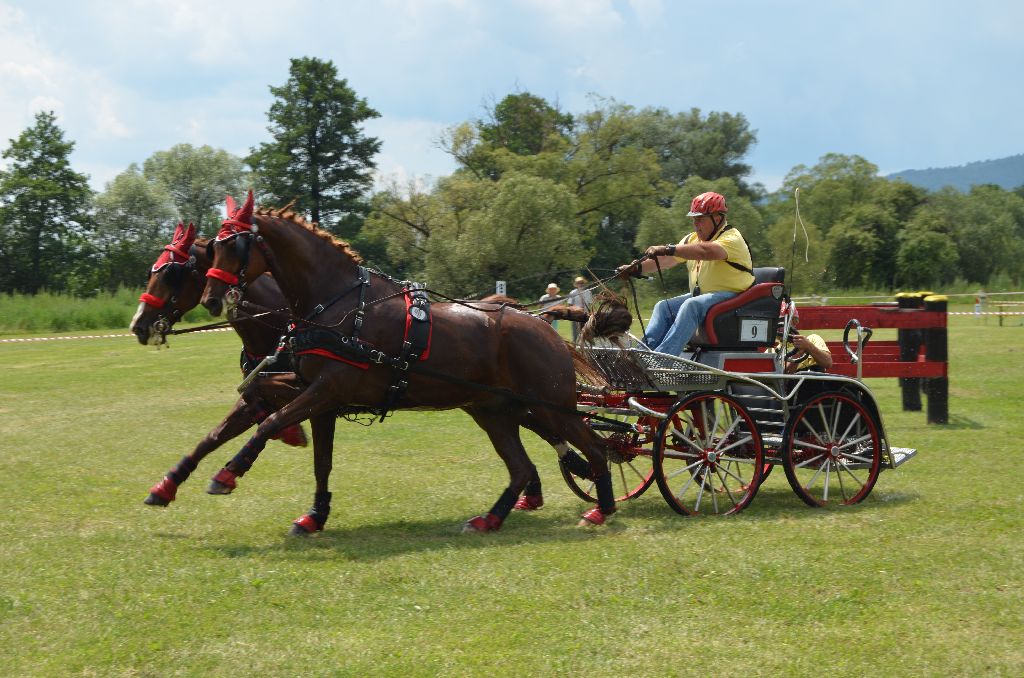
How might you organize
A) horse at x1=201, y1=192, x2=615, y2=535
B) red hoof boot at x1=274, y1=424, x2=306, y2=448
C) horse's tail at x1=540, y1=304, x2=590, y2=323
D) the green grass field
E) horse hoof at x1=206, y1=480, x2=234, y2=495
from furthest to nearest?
horse's tail at x1=540, y1=304, x2=590, y2=323 → red hoof boot at x1=274, y1=424, x2=306, y2=448 → horse at x1=201, y1=192, x2=615, y2=535 → horse hoof at x1=206, y1=480, x2=234, y2=495 → the green grass field

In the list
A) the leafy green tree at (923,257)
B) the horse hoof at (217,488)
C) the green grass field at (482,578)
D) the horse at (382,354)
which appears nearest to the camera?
the green grass field at (482,578)

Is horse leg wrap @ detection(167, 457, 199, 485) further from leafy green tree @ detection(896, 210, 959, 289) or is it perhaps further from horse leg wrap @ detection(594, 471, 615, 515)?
leafy green tree @ detection(896, 210, 959, 289)

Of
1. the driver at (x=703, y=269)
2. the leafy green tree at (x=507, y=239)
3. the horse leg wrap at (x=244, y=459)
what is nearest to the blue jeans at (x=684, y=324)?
→ the driver at (x=703, y=269)

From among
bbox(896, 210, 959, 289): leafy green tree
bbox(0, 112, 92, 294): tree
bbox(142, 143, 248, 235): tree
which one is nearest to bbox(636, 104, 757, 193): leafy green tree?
bbox(896, 210, 959, 289): leafy green tree

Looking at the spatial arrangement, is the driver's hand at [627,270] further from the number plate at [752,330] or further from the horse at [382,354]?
the number plate at [752,330]

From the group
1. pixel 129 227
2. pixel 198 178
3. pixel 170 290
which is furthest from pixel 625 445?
pixel 198 178

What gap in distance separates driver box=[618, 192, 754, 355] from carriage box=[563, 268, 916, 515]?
0.43 ft

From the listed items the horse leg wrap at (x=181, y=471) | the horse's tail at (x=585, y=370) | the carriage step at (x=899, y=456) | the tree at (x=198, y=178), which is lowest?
the carriage step at (x=899, y=456)

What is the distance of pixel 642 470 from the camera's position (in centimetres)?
1106

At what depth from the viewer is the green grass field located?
16.6ft

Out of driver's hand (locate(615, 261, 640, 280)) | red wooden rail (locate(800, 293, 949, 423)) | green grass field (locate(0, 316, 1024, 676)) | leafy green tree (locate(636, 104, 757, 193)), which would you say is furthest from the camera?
leafy green tree (locate(636, 104, 757, 193))

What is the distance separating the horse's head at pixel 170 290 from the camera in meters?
8.23

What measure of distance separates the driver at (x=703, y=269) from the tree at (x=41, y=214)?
172 ft

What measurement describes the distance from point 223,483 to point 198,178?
64.1 m
